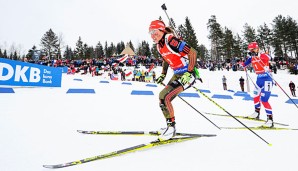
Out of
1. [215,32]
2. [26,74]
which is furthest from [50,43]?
[26,74]

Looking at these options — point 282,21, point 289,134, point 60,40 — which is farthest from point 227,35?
point 289,134

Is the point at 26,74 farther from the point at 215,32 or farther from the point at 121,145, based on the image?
the point at 215,32

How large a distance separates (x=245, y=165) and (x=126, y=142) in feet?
6.74

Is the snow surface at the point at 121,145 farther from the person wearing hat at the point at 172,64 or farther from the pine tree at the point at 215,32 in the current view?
the pine tree at the point at 215,32

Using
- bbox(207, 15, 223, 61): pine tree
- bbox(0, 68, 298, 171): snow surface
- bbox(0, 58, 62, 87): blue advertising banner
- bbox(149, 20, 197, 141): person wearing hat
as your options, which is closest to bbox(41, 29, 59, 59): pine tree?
bbox(207, 15, 223, 61): pine tree

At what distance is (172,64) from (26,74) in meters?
9.30

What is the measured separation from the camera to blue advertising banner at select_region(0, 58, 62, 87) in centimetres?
960

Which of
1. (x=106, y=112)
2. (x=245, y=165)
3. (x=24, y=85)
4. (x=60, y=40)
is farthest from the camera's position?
(x=60, y=40)

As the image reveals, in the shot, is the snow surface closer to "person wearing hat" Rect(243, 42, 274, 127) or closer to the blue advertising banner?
"person wearing hat" Rect(243, 42, 274, 127)

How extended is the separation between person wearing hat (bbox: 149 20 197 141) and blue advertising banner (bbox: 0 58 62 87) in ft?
28.5

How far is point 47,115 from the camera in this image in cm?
525

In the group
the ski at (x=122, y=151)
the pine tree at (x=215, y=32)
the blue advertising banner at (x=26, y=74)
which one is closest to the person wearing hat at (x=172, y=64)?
the ski at (x=122, y=151)

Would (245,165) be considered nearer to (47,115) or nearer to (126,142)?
(126,142)

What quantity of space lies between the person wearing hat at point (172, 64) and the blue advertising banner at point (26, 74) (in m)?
8.68
